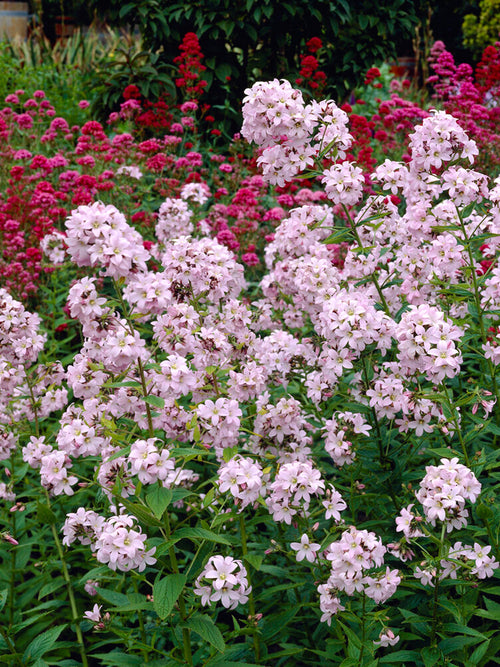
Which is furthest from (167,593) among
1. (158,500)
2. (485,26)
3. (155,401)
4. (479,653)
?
(485,26)

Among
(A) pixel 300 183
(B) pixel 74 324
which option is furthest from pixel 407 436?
(A) pixel 300 183

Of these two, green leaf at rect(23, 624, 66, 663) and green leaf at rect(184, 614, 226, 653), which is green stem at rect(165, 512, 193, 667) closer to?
green leaf at rect(184, 614, 226, 653)

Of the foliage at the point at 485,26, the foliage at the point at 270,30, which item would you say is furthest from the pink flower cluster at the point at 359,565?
the foliage at the point at 485,26

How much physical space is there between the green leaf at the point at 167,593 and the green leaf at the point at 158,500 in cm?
27

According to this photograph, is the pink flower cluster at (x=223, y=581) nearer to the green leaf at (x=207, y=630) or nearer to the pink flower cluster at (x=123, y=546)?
the green leaf at (x=207, y=630)

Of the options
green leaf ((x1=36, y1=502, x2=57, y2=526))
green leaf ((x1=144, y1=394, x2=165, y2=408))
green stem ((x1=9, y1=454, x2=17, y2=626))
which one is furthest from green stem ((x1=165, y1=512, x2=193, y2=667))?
green stem ((x1=9, y1=454, x2=17, y2=626))

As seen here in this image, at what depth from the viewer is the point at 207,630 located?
2334 millimetres

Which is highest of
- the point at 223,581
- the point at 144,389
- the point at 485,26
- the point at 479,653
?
the point at 144,389

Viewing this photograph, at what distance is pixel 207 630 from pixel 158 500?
51 centimetres

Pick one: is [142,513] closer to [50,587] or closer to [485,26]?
[50,587]

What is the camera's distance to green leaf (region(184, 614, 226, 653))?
2.27 m

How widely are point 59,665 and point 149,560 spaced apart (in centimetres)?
108

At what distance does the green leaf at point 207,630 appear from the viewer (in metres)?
2.27

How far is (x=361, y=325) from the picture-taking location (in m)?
2.63
